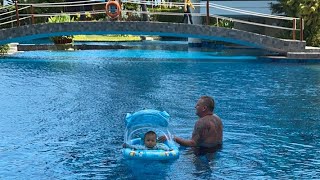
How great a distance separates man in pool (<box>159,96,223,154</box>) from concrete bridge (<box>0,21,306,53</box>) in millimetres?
16580

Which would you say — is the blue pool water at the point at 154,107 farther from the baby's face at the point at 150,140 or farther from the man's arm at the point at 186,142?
the baby's face at the point at 150,140

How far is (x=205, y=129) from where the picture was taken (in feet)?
30.6

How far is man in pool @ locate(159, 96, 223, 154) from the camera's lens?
364 inches

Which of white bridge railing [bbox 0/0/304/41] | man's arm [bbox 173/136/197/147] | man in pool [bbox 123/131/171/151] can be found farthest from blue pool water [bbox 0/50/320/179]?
white bridge railing [bbox 0/0/304/41]

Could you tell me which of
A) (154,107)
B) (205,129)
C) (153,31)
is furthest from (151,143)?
(153,31)

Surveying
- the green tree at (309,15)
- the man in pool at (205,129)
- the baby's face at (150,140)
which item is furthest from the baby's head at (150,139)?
the green tree at (309,15)

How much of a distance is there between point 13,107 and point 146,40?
91.5 ft

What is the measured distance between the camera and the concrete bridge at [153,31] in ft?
84.0

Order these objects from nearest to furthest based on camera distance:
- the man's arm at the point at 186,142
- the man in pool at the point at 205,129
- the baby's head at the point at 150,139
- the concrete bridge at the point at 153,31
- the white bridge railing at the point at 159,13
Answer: the baby's head at the point at 150,139 → the man in pool at the point at 205,129 → the man's arm at the point at 186,142 → the white bridge railing at the point at 159,13 → the concrete bridge at the point at 153,31

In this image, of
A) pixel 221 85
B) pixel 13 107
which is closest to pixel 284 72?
pixel 221 85

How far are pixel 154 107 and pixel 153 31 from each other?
12.9 metres

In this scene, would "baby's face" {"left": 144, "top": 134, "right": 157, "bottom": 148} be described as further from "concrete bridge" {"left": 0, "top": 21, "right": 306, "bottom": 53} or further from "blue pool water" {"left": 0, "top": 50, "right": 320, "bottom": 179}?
"concrete bridge" {"left": 0, "top": 21, "right": 306, "bottom": 53}

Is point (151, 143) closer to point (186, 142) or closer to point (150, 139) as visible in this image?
point (150, 139)

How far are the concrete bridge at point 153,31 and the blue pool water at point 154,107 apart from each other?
1480 mm
